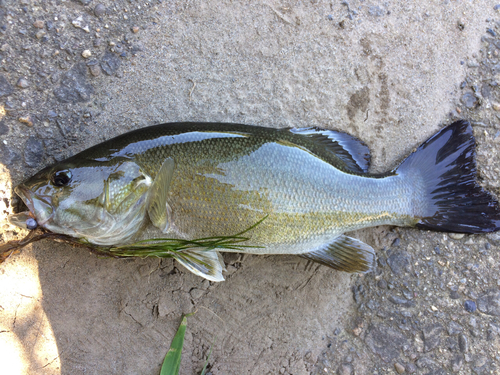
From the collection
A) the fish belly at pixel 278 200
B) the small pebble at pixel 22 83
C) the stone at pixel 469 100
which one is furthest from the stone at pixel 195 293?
the stone at pixel 469 100

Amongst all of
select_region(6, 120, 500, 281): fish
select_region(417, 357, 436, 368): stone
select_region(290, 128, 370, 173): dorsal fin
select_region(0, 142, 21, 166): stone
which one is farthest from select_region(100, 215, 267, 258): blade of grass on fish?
select_region(417, 357, 436, 368): stone

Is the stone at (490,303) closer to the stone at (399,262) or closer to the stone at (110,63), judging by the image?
the stone at (399,262)

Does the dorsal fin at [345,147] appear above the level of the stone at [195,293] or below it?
above

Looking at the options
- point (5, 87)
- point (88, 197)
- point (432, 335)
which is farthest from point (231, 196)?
point (432, 335)

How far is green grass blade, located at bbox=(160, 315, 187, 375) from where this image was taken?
2438mm

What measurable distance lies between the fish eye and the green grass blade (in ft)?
3.99

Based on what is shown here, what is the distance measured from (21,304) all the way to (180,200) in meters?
1.34

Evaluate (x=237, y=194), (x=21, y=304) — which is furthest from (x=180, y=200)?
(x=21, y=304)

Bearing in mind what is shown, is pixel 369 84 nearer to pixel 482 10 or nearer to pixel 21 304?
pixel 482 10

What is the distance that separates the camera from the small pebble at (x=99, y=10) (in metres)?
2.51

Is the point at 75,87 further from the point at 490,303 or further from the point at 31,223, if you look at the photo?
the point at 490,303

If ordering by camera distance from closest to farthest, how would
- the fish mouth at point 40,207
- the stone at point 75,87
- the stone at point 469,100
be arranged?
the fish mouth at point 40,207 → the stone at point 75,87 → the stone at point 469,100

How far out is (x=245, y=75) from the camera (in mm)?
2656

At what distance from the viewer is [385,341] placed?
2.61 metres
